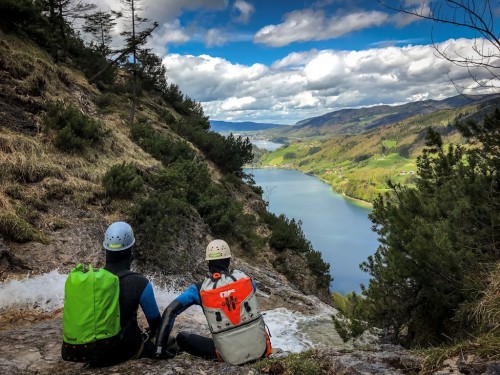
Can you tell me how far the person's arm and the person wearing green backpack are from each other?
14 centimetres

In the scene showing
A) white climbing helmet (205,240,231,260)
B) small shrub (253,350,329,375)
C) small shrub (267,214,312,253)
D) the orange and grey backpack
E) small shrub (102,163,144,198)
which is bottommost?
small shrub (267,214,312,253)

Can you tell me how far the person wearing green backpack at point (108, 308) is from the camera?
3234 mm

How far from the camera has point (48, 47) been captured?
18328 mm

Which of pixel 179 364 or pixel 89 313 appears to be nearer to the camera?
pixel 89 313

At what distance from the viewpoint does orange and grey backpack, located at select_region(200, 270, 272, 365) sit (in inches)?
140

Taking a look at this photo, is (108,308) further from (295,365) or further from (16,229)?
(16,229)

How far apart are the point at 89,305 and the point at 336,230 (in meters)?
77.7

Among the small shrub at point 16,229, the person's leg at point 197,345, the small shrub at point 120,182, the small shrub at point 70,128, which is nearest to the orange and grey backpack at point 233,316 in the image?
the person's leg at point 197,345

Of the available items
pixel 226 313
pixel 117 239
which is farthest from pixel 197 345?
pixel 117 239

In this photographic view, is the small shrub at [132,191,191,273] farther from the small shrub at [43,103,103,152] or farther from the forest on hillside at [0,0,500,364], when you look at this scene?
the small shrub at [43,103,103,152]

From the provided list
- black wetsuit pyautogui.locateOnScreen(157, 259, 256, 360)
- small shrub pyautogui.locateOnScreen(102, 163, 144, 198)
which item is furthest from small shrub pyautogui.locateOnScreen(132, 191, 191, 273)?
black wetsuit pyautogui.locateOnScreen(157, 259, 256, 360)

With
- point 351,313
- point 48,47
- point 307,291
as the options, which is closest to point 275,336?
point 351,313

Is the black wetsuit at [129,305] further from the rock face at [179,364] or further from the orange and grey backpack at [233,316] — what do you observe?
the orange and grey backpack at [233,316]

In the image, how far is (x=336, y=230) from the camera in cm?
7794
